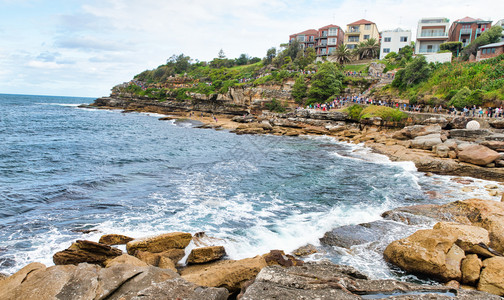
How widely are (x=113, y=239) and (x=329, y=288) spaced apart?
307 inches

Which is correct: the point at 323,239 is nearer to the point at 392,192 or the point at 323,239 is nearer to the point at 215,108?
the point at 392,192

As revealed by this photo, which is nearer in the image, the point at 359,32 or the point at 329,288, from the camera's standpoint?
the point at 329,288

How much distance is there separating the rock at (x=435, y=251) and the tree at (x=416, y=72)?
144 feet

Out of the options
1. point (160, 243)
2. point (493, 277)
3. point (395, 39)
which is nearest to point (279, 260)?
point (160, 243)

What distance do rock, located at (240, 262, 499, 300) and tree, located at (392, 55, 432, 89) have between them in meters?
48.2

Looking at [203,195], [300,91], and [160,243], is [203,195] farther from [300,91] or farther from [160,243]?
[300,91]

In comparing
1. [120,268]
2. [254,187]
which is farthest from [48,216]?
[254,187]

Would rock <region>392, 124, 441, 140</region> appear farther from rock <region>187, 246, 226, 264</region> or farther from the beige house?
the beige house

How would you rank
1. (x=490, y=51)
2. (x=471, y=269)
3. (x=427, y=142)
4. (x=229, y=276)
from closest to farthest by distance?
(x=229, y=276), (x=471, y=269), (x=427, y=142), (x=490, y=51)

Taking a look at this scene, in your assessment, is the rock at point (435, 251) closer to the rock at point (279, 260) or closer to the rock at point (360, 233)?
the rock at point (360, 233)

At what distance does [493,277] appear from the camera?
7.83m

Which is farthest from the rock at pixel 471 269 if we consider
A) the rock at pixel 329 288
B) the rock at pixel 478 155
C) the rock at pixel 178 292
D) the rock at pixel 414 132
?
the rock at pixel 414 132

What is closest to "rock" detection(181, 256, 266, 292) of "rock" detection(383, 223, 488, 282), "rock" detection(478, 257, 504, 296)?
"rock" detection(383, 223, 488, 282)

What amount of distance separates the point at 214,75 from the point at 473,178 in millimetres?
76406
